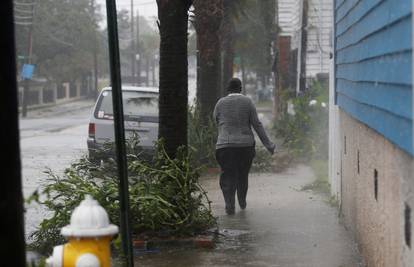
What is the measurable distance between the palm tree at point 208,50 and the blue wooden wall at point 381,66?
827 cm

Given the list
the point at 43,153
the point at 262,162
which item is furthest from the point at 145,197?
the point at 43,153

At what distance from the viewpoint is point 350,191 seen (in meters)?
9.42

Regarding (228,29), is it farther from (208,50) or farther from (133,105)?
(133,105)

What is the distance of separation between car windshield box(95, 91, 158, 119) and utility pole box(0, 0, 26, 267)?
561 inches

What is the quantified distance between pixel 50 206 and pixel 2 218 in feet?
17.3

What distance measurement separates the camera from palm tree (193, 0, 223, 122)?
17.6 m

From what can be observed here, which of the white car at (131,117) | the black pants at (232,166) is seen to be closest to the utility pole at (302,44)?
the white car at (131,117)

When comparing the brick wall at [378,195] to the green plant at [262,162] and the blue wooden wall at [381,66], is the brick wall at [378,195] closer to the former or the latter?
the blue wooden wall at [381,66]

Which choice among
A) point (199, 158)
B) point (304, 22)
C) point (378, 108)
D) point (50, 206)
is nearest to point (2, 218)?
point (378, 108)

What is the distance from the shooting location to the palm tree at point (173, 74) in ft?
31.1

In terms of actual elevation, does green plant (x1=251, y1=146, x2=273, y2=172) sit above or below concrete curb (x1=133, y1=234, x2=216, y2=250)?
below

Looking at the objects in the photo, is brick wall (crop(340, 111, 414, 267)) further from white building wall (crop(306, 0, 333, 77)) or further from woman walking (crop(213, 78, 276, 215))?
white building wall (crop(306, 0, 333, 77))

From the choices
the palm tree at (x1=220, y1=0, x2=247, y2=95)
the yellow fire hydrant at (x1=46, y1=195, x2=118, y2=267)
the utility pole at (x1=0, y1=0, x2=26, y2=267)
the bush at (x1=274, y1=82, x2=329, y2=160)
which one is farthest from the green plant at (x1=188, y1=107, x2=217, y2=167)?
the utility pole at (x1=0, y1=0, x2=26, y2=267)

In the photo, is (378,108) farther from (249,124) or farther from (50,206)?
(249,124)
